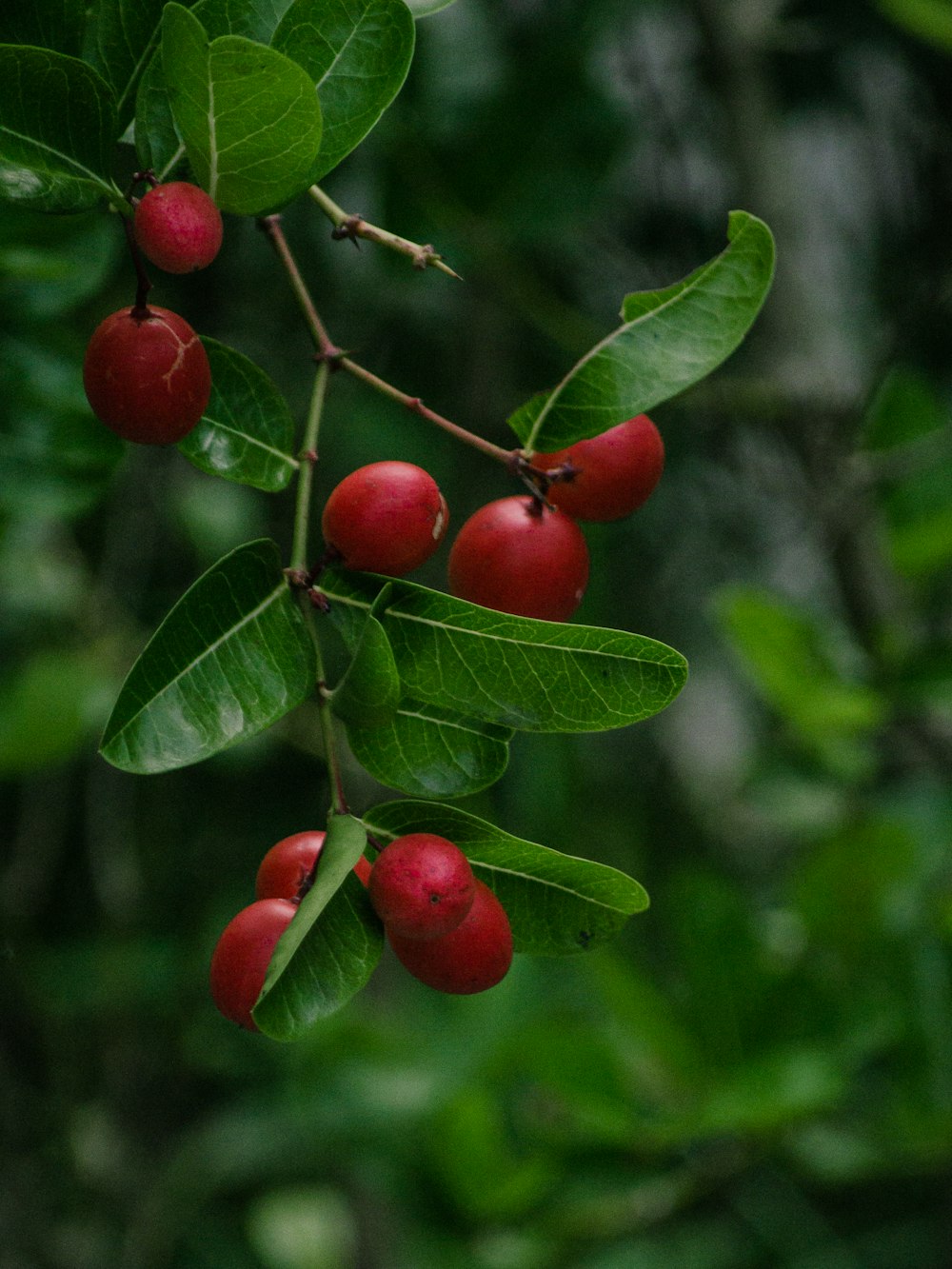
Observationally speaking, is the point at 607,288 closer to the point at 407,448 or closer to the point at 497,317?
the point at 497,317

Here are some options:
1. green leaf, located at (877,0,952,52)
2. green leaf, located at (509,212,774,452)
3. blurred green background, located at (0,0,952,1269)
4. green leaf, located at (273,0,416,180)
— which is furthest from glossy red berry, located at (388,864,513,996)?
green leaf, located at (877,0,952,52)

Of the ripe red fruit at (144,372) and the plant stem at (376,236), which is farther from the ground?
the plant stem at (376,236)

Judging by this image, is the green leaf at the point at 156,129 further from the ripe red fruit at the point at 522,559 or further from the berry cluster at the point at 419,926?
the berry cluster at the point at 419,926

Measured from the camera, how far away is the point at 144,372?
20.0 inches

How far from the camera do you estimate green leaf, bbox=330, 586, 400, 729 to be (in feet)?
1.64

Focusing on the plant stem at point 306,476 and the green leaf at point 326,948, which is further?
the plant stem at point 306,476

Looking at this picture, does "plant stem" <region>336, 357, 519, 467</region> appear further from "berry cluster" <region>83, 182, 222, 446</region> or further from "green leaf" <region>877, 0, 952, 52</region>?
"green leaf" <region>877, 0, 952, 52</region>

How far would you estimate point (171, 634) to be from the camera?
0.52m

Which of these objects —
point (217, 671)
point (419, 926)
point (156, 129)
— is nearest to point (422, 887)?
point (419, 926)

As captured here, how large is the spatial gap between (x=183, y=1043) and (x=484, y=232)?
1404mm

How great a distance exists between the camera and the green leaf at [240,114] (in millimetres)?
475

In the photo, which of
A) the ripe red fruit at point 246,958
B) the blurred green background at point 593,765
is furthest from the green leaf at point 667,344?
the blurred green background at point 593,765

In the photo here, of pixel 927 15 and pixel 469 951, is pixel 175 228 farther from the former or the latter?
pixel 927 15

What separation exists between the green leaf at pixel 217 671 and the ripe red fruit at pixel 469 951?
0.09 m
